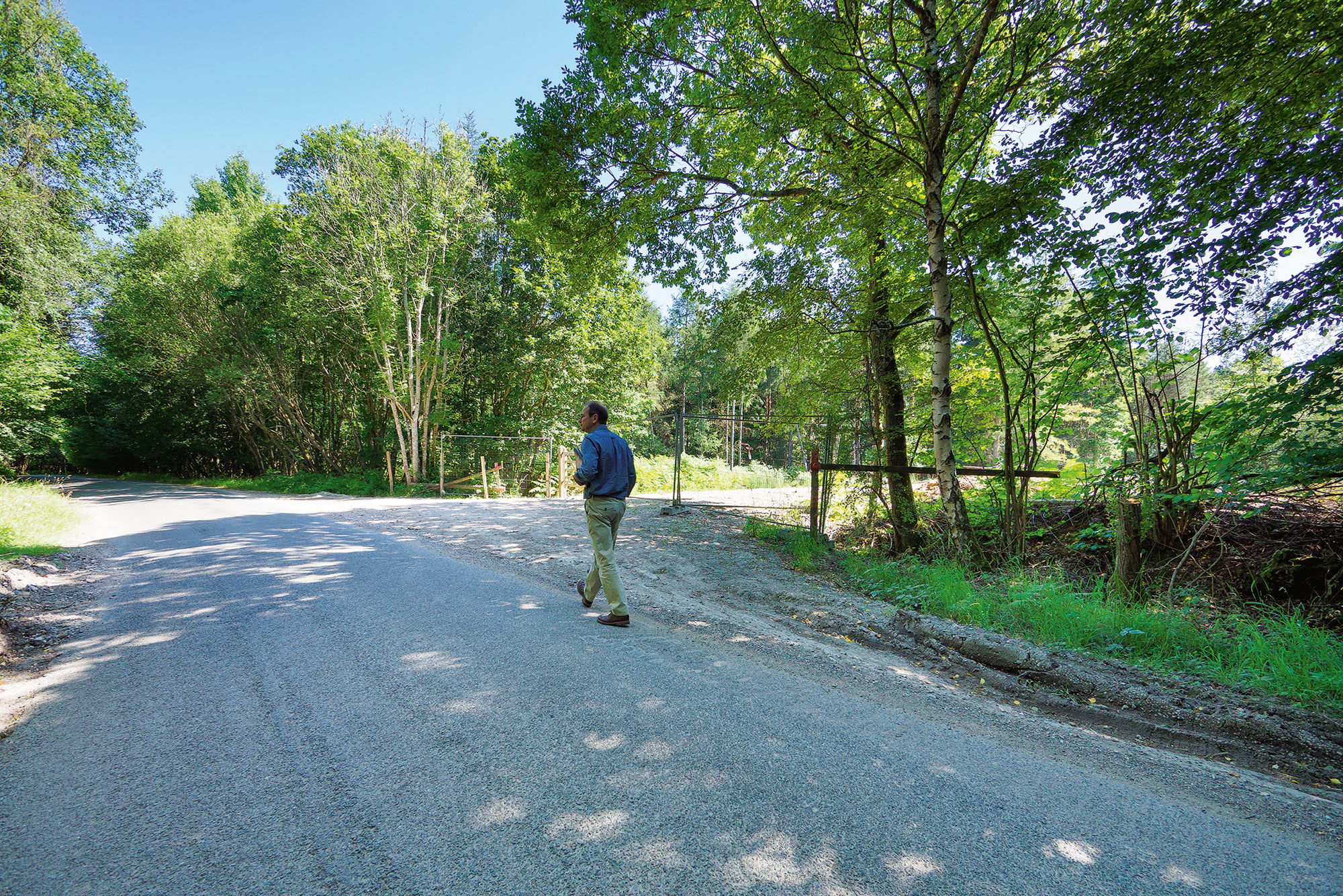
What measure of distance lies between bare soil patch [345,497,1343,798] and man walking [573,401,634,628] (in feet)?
1.62

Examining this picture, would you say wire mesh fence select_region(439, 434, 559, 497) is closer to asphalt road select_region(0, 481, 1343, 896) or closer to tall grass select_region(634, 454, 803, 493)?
tall grass select_region(634, 454, 803, 493)

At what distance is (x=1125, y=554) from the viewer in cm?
523

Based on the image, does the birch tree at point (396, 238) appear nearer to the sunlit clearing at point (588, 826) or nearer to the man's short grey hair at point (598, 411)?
the man's short grey hair at point (598, 411)

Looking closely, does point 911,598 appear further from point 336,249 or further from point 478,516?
point 336,249

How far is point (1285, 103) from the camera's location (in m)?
4.52

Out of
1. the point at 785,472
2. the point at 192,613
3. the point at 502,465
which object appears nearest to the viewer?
the point at 192,613

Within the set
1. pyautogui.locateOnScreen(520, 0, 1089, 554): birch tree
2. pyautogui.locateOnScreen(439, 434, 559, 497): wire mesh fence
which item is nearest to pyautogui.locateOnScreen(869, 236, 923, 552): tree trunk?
pyautogui.locateOnScreen(520, 0, 1089, 554): birch tree

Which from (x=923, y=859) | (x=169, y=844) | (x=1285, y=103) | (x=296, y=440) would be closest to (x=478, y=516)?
(x=169, y=844)

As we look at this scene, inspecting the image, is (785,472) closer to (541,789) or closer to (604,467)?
(604,467)

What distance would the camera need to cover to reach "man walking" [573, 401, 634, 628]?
14.3 ft

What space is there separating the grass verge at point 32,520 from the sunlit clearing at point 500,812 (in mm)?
8096

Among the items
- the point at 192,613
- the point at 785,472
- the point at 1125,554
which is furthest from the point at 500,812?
the point at 785,472

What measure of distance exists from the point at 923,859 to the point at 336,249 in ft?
69.4

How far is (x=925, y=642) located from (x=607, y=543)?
2775 millimetres
